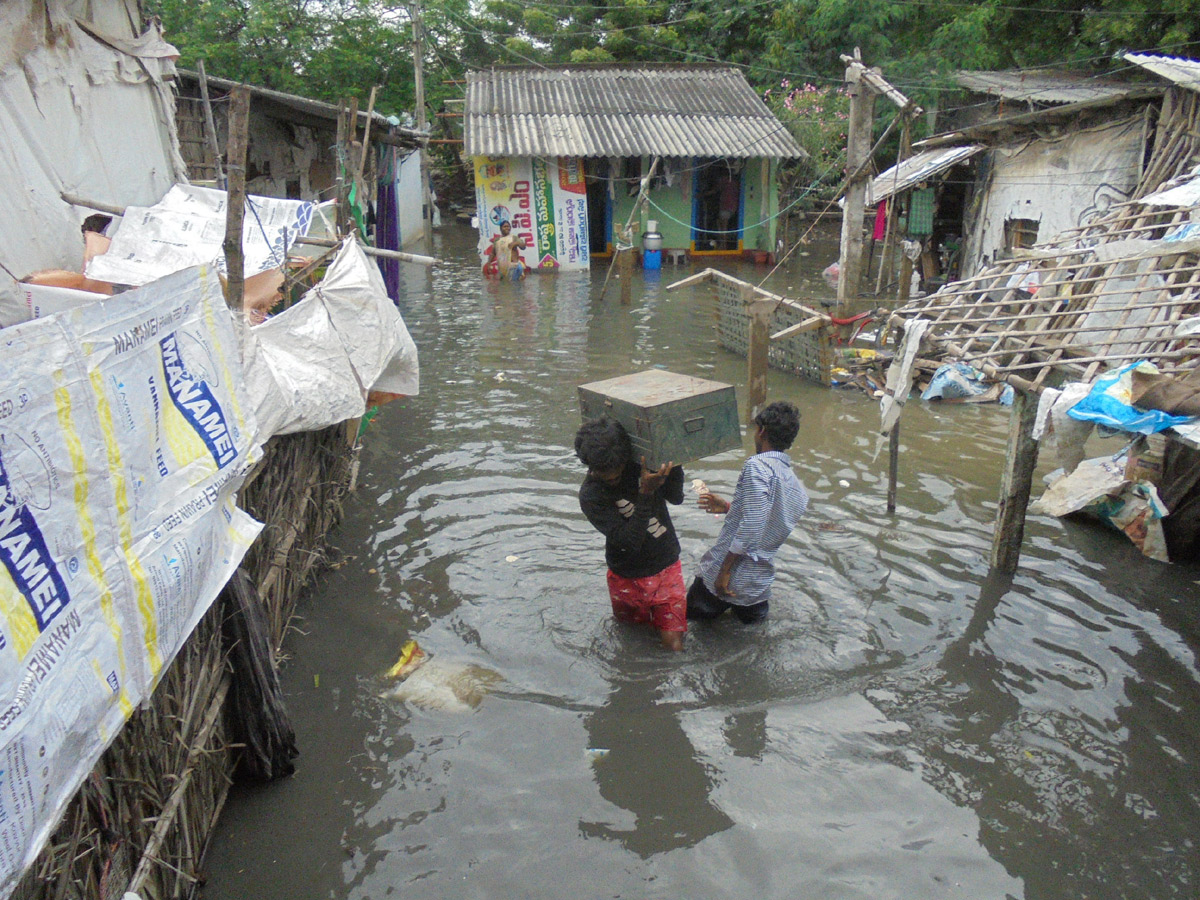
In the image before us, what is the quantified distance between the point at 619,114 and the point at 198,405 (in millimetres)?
17784

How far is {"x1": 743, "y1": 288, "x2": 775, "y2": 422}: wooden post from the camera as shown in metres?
8.39

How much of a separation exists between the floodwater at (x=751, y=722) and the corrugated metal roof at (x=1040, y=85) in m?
8.92

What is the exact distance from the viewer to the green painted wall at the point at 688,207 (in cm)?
1961

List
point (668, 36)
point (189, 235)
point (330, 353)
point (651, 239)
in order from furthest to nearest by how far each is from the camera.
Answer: point (668, 36), point (651, 239), point (189, 235), point (330, 353)

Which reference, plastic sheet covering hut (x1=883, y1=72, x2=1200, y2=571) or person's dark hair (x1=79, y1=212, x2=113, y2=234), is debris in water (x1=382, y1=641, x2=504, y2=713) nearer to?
plastic sheet covering hut (x1=883, y1=72, x2=1200, y2=571)

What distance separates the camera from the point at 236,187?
150 inches

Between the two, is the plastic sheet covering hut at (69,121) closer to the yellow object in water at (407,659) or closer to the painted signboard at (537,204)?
the yellow object in water at (407,659)

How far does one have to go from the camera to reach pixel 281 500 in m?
4.49

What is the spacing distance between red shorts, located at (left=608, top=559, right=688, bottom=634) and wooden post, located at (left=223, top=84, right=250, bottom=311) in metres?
2.29

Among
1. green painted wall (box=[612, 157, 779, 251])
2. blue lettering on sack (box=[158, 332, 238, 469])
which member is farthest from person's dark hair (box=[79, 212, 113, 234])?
green painted wall (box=[612, 157, 779, 251])

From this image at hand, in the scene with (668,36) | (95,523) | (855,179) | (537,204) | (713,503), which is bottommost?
(713,503)

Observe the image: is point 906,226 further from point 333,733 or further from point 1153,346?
point 333,733

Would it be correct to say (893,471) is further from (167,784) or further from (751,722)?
(167,784)

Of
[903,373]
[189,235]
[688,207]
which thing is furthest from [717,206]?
[903,373]
